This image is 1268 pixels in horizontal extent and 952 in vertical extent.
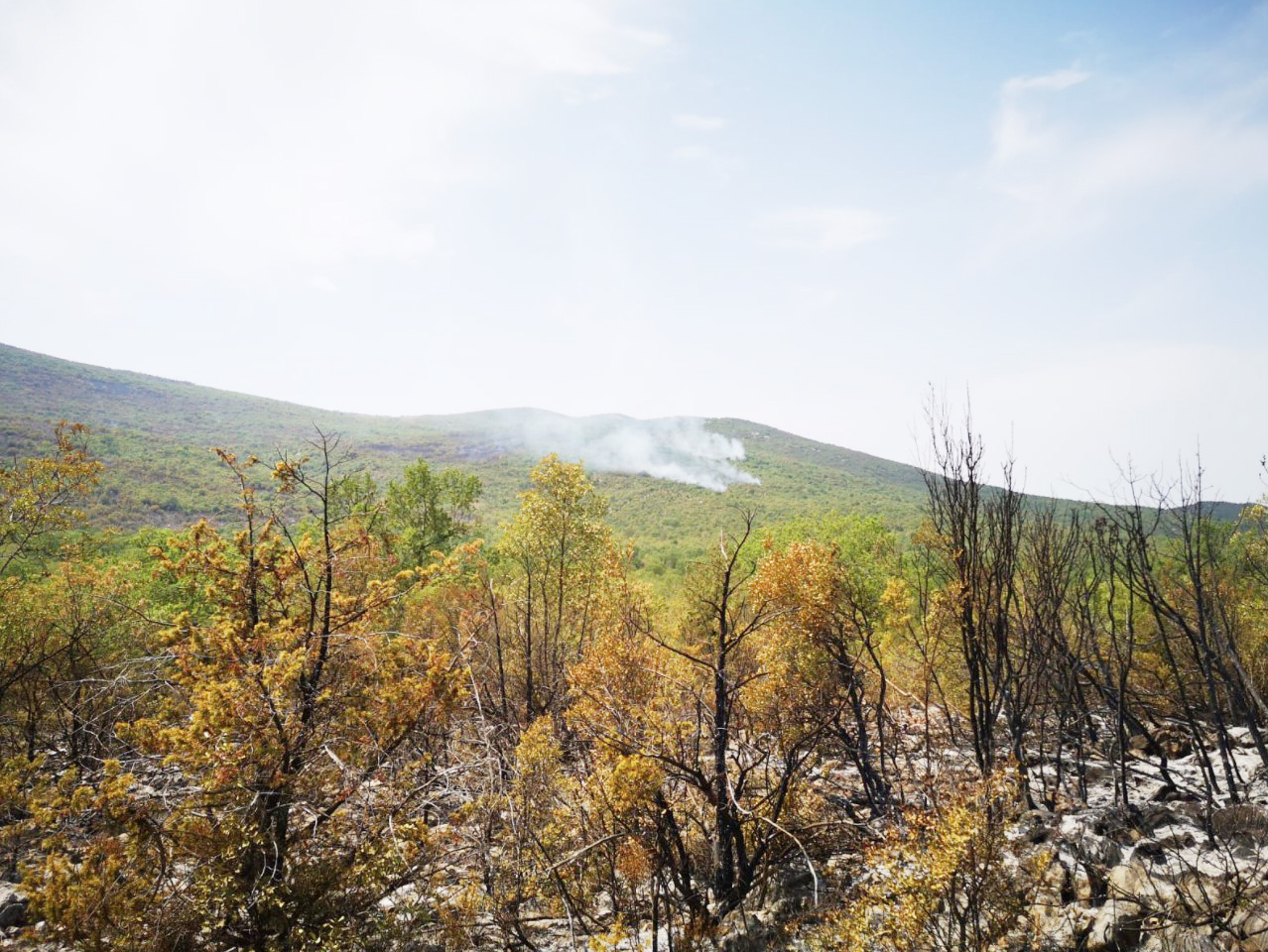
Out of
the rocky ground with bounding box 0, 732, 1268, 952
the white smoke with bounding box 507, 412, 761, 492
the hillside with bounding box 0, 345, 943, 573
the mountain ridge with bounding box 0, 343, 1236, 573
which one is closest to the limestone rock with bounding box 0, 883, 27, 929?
the rocky ground with bounding box 0, 732, 1268, 952

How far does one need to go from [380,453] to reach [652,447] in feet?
228

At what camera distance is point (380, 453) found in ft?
475

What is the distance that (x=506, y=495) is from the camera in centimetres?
10788

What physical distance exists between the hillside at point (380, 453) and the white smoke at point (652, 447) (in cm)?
187

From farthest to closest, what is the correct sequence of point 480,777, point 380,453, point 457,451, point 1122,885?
1. point 457,451
2. point 380,453
3. point 480,777
4. point 1122,885

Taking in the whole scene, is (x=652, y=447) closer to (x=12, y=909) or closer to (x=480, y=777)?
(x=480, y=777)

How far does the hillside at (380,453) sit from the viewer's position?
7969cm

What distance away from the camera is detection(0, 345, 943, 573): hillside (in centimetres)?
7969

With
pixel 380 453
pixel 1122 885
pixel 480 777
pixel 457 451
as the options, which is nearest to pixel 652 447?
pixel 457 451

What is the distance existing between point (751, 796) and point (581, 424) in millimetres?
189862

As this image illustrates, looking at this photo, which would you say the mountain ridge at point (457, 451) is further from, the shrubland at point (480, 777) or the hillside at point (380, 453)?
the shrubland at point (480, 777)

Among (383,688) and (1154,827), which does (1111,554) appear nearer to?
(1154,827)

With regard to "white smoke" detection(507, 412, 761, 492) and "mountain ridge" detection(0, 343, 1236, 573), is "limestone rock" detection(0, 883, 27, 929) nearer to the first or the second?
"mountain ridge" detection(0, 343, 1236, 573)

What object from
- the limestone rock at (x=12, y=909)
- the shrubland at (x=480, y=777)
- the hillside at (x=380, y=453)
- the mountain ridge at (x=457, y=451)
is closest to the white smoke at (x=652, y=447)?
the mountain ridge at (x=457, y=451)
